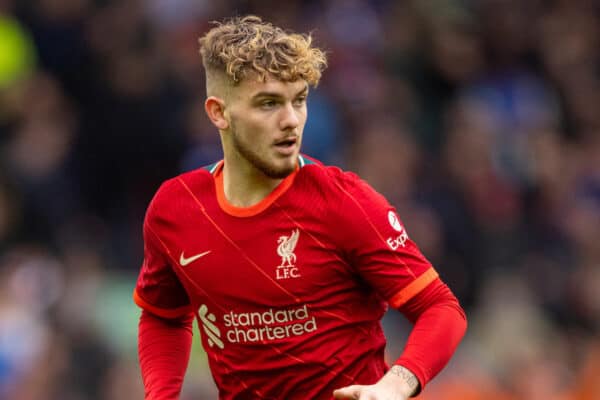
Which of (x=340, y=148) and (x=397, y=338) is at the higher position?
(x=340, y=148)

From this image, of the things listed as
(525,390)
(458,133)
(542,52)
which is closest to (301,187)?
(525,390)

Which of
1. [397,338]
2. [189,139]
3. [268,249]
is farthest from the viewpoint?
[189,139]

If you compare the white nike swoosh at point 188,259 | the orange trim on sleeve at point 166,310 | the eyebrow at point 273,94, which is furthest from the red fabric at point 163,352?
the eyebrow at point 273,94

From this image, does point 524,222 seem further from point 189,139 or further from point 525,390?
point 189,139

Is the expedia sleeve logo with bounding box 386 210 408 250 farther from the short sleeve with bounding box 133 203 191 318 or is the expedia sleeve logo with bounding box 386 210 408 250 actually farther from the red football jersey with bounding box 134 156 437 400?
the short sleeve with bounding box 133 203 191 318

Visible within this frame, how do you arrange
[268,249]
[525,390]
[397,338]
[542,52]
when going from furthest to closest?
1. [542,52]
2. [397,338]
3. [525,390]
4. [268,249]

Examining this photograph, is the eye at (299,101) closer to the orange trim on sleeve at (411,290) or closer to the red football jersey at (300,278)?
the red football jersey at (300,278)

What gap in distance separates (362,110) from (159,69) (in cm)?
180

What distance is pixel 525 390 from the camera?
29.1ft

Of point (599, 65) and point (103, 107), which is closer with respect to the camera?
point (103, 107)

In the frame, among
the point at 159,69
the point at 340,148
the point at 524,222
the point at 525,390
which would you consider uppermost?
the point at 159,69

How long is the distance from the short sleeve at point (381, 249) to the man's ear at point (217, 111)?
54 centimetres

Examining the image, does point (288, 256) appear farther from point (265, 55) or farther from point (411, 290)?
point (265, 55)

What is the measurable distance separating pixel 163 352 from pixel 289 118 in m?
1.16
